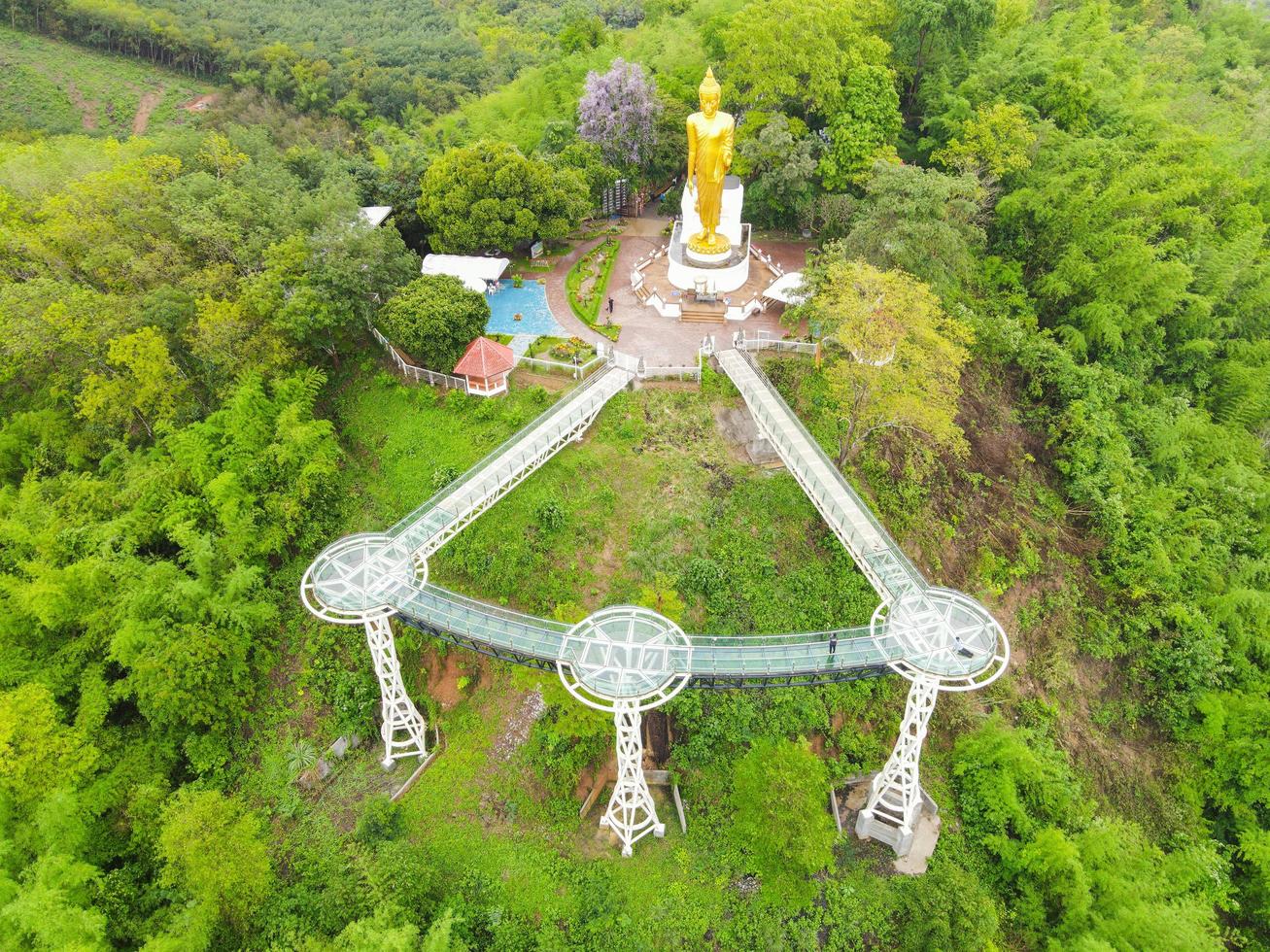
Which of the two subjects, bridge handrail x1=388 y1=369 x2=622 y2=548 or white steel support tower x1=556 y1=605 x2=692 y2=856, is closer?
white steel support tower x1=556 y1=605 x2=692 y2=856

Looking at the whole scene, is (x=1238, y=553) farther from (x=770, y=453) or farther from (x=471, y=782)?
(x=471, y=782)

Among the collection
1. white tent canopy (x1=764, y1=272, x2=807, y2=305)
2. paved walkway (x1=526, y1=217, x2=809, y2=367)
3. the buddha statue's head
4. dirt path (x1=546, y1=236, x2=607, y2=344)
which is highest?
the buddha statue's head

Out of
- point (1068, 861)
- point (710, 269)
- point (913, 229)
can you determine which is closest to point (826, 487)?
point (913, 229)

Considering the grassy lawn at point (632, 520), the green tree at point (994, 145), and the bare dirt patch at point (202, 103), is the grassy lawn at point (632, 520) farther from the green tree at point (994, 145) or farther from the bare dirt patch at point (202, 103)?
the bare dirt patch at point (202, 103)

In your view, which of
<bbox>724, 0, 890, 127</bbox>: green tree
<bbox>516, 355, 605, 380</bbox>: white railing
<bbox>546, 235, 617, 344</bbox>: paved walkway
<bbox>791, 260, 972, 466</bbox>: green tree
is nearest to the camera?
<bbox>791, 260, 972, 466</bbox>: green tree

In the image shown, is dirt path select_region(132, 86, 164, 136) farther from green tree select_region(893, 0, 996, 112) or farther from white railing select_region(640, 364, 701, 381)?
green tree select_region(893, 0, 996, 112)

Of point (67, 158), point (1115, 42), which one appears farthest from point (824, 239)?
point (67, 158)

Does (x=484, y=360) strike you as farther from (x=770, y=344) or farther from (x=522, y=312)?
(x=770, y=344)

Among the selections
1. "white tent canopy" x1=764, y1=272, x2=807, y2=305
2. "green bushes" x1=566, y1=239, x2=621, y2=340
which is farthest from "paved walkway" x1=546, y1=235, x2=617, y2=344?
"white tent canopy" x1=764, y1=272, x2=807, y2=305
